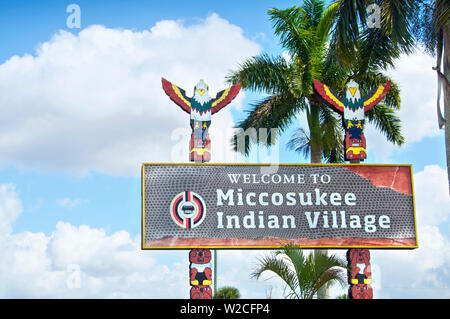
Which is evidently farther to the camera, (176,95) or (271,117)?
(271,117)

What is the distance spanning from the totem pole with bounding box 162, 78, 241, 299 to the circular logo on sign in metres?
0.73

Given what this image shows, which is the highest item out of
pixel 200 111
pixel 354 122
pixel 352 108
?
pixel 352 108

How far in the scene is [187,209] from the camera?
17.1 meters

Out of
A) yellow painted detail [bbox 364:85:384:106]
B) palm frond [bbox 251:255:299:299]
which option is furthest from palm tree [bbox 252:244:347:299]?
yellow painted detail [bbox 364:85:384:106]

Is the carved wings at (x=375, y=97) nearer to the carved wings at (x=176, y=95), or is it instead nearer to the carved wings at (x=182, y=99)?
the carved wings at (x=182, y=99)

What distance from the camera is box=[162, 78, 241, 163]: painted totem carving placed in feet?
57.3

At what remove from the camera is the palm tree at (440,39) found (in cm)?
1645

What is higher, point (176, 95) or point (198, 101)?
point (176, 95)

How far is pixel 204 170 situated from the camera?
17406mm

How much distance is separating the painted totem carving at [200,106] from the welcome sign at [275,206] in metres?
0.42

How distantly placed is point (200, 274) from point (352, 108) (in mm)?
5934

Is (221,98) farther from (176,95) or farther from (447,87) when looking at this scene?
(447,87)

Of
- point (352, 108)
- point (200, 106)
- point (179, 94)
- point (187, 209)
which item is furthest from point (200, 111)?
point (352, 108)

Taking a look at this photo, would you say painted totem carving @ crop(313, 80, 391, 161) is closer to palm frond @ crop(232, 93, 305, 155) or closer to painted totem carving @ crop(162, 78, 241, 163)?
painted totem carving @ crop(162, 78, 241, 163)
